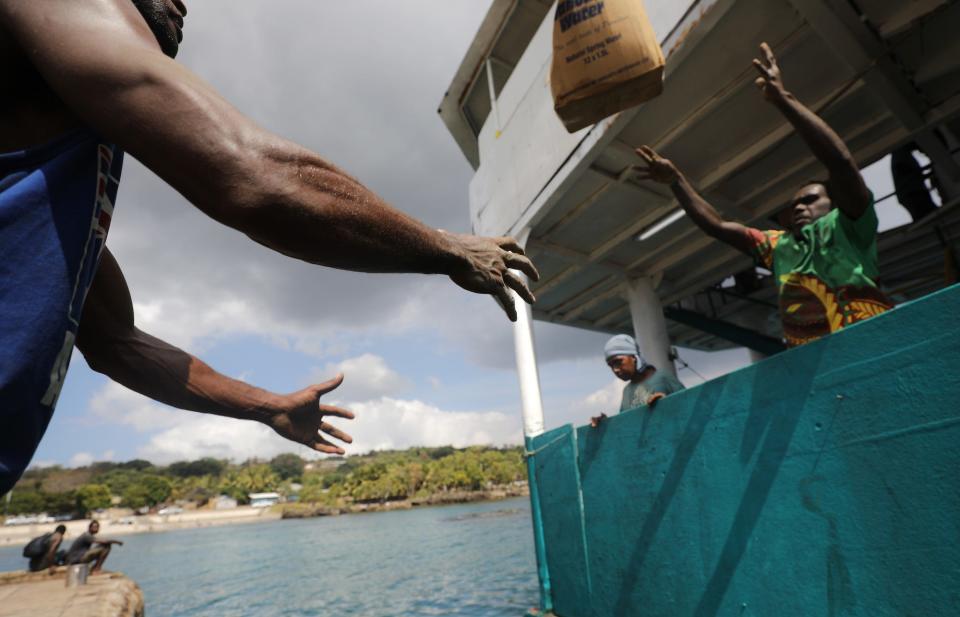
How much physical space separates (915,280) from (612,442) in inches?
424

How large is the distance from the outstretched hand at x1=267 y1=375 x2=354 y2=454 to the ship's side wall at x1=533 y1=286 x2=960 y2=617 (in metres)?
2.05

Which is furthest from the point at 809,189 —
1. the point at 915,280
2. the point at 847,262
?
the point at 915,280

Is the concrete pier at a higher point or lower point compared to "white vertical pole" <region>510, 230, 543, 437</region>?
lower

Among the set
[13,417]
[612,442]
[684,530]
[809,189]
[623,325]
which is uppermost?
[623,325]

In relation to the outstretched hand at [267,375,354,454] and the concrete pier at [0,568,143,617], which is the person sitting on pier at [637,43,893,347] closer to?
the outstretched hand at [267,375,354,454]

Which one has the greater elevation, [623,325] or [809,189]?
[623,325]

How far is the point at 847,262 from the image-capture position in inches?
103

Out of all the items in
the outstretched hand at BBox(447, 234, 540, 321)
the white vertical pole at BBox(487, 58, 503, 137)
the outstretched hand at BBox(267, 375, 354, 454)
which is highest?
the white vertical pole at BBox(487, 58, 503, 137)

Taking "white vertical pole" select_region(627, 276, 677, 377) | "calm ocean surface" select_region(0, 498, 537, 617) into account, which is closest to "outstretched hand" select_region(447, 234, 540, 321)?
"white vertical pole" select_region(627, 276, 677, 377)

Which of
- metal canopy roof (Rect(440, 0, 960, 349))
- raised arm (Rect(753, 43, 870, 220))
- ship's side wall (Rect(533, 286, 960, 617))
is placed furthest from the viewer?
metal canopy roof (Rect(440, 0, 960, 349))

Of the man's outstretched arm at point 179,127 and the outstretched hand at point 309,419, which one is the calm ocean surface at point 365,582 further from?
the man's outstretched arm at point 179,127

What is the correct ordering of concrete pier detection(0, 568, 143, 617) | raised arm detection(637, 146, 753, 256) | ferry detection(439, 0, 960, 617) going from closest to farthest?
1. ferry detection(439, 0, 960, 617)
2. raised arm detection(637, 146, 753, 256)
3. concrete pier detection(0, 568, 143, 617)

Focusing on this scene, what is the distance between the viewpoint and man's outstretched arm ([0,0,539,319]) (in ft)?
2.57

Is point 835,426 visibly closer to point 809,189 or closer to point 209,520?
point 809,189
